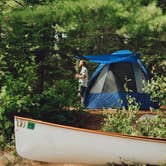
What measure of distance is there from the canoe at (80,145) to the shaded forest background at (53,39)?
0.92 metres

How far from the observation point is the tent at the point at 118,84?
13010 mm

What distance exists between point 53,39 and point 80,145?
11.2 ft

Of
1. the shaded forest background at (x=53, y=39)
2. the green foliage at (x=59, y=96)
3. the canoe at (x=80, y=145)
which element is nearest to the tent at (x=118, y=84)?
the shaded forest background at (x=53, y=39)

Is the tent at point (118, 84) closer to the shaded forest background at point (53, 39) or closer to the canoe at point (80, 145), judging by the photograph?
the shaded forest background at point (53, 39)

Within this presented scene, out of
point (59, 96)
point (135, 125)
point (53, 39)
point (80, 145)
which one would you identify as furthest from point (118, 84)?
point (80, 145)

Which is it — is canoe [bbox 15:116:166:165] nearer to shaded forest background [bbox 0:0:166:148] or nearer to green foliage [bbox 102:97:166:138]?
green foliage [bbox 102:97:166:138]

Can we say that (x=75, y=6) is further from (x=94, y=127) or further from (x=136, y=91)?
(x=136, y=91)

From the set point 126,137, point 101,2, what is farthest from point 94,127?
point 101,2

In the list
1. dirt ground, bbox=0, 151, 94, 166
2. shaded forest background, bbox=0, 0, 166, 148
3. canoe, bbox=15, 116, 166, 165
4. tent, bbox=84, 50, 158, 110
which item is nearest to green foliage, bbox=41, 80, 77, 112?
shaded forest background, bbox=0, 0, 166, 148

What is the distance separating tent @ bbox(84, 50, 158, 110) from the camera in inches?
512

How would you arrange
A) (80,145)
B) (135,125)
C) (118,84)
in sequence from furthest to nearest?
(118,84) → (135,125) → (80,145)

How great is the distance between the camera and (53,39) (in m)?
10.3

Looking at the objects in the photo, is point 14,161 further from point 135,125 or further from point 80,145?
point 135,125

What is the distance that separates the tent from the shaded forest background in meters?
1.41
